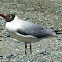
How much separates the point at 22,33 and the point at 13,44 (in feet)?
6.87

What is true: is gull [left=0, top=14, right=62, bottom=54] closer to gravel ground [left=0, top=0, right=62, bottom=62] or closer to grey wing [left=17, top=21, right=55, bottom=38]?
grey wing [left=17, top=21, right=55, bottom=38]

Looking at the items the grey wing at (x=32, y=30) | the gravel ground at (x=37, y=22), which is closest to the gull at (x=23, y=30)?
the grey wing at (x=32, y=30)

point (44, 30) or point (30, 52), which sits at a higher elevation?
point (44, 30)

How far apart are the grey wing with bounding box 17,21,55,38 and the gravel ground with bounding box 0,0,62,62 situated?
0.74m

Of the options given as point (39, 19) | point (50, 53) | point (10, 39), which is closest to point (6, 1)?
point (39, 19)

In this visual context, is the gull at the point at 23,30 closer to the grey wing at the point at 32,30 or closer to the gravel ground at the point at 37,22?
the grey wing at the point at 32,30

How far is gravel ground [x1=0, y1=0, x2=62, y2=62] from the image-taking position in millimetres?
7584

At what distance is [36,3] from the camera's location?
17.5 m

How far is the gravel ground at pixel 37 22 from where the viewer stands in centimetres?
758

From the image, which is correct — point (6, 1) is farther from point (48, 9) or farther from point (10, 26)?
point (10, 26)

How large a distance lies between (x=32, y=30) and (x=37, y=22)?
5.86 m

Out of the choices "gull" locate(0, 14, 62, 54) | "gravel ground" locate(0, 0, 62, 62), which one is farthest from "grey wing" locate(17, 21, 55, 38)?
"gravel ground" locate(0, 0, 62, 62)

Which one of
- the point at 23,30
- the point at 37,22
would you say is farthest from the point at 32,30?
the point at 37,22

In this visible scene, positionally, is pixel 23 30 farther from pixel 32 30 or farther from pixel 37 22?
pixel 37 22
